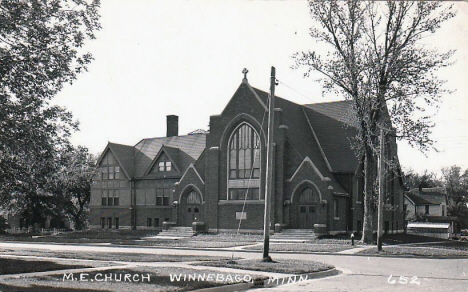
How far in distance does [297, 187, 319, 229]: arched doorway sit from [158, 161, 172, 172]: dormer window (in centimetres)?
1638

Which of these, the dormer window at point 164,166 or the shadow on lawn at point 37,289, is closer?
the shadow on lawn at point 37,289

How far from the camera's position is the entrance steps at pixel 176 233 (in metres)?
45.1

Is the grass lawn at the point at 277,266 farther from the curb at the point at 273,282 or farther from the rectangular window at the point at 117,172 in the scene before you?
the rectangular window at the point at 117,172

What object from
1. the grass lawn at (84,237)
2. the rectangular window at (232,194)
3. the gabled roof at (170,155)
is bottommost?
the grass lawn at (84,237)

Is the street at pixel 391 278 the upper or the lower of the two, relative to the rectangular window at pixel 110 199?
lower

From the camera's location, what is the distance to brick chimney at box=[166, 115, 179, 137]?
201 feet

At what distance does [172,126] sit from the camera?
2425 inches

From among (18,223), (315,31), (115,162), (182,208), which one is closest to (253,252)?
(315,31)

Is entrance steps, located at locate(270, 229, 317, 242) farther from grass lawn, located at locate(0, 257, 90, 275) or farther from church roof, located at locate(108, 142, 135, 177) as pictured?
grass lawn, located at locate(0, 257, 90, 275)

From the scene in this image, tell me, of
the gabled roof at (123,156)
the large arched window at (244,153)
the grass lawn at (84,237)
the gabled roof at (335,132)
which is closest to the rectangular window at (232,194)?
the large arched window at (244,153)

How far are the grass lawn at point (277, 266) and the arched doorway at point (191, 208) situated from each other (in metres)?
28.3

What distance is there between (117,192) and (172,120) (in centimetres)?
988

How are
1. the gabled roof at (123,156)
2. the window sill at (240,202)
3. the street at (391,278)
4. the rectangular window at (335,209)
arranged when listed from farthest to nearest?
the gabled roof at (123,156) < the window sill at (240,202) < the rectangular window at (335,209) < the street at (391,278)

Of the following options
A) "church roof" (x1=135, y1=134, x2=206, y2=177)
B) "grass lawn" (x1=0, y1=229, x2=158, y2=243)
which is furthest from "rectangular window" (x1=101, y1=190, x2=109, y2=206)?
"grass lawn" (x1=0, y1=229, x2=158, y2=243)
